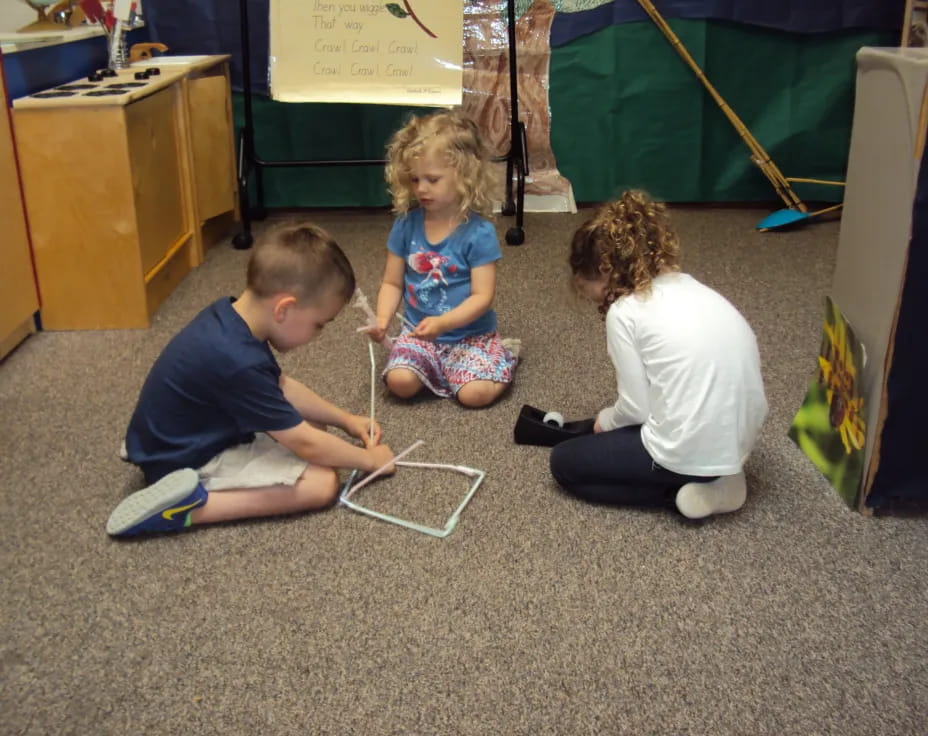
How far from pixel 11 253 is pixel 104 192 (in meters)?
0.25

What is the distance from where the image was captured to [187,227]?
2691 mm

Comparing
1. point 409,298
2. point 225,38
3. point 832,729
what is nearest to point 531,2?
point 225,38

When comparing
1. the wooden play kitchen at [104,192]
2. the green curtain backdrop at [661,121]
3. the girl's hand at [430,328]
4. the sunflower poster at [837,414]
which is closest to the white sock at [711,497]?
the sunflower poster at [837,414]

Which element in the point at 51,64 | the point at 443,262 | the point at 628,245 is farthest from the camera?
the point at 51,64

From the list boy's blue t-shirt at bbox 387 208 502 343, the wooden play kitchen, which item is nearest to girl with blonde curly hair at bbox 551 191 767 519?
boy's blue t-shirt at bbox 387 208 502 343

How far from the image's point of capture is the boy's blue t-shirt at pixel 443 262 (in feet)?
6.06

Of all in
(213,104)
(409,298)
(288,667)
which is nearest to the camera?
(288,667)

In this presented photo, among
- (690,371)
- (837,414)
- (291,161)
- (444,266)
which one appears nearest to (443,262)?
(444,266)

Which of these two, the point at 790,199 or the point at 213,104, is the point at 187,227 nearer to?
the point at 213,104

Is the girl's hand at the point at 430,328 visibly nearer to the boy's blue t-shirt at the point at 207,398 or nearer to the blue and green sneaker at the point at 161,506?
the boy's blue t-shirt at the point at 207,398

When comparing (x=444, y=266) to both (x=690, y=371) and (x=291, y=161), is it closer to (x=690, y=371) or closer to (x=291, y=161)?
(x=690, y=371)

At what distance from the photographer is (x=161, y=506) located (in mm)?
1362

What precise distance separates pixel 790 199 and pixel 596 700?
2445mm

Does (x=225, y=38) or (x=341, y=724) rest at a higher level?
(x=225, y=38)
